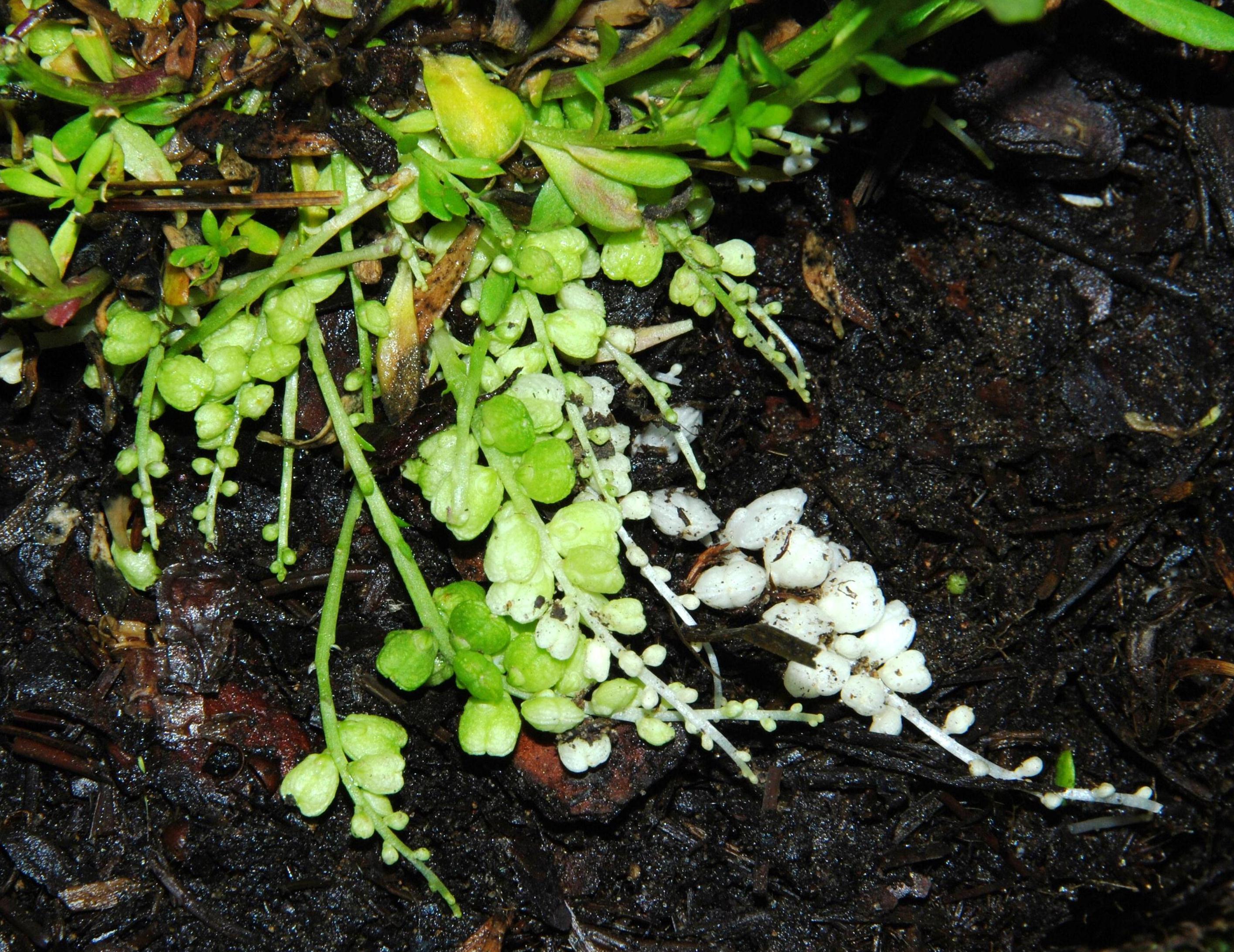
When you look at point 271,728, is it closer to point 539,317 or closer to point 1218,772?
point 539,317

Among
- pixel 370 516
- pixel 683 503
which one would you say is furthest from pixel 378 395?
pixel 683 503

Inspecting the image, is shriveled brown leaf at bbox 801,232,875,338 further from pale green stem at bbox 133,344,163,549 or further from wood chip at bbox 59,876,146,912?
wood chip at bbox 59,876,146,912

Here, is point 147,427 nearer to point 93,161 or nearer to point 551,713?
point 93,161

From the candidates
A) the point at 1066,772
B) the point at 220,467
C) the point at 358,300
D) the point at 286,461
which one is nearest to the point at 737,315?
the point at 358,300

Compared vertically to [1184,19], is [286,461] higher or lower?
lower

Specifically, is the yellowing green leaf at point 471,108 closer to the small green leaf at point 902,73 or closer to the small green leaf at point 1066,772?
the small green leaf at point 902,73
